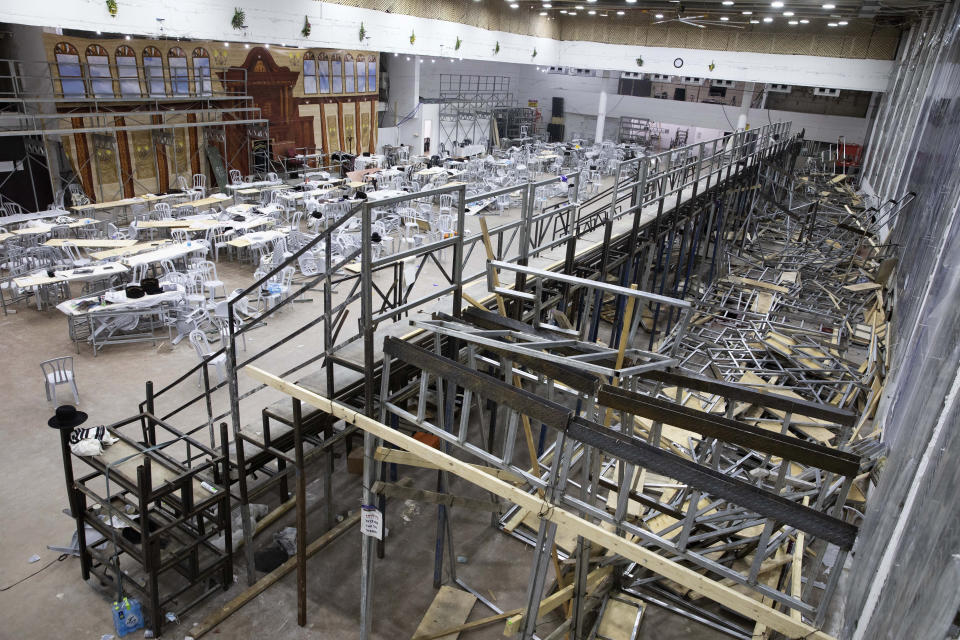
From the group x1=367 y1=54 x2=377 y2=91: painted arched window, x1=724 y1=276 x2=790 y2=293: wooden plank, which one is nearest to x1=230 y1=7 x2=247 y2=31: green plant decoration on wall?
x1=367 y1=54 x2=377 y2=91: painted arched window

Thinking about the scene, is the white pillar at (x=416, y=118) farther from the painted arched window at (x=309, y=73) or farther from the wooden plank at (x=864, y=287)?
the wooden plank at (x=864, y=287)

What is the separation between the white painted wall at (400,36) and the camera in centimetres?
1541

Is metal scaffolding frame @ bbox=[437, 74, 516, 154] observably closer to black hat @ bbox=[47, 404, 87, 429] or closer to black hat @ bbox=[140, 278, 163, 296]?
black hat @ bbox=[140, 278, 163, 296]

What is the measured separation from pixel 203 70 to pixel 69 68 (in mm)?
4129

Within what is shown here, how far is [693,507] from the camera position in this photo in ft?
13.9

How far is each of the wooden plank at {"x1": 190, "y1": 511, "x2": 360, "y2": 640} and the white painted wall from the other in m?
13.7

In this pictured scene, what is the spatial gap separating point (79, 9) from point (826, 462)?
17767 millimetres

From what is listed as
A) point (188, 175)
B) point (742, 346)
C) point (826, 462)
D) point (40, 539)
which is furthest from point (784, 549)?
point (188, 175)

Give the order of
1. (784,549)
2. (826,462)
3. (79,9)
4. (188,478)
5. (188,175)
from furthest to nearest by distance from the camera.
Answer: (188,175), (79,9), (784,549), (188,478), (826,462)

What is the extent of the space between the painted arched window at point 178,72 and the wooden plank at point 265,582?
1741cm

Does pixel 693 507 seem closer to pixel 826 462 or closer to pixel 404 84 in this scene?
pixel 826 462

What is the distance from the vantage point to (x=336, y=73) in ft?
86.3

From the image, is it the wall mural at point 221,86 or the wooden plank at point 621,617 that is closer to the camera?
the wooden plank at point 621,617

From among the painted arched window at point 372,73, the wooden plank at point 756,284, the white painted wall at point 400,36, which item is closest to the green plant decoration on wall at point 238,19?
the white painted wall at point 400,36
